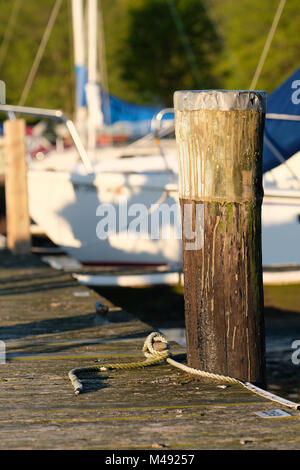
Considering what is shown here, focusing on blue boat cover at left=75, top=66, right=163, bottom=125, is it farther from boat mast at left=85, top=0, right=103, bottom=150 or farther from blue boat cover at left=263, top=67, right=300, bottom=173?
blue boat cover at left=263, top=67, right=300, bottom=173

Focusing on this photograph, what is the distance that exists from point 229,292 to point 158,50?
3911cm

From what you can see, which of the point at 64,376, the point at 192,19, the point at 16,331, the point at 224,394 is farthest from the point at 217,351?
the point at 192,19

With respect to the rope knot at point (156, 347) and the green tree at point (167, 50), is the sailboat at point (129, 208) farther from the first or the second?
the green tree at point (167, 50)

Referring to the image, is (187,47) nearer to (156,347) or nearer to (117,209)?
(117,209)

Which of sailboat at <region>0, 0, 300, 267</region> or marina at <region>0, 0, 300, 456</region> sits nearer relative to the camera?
marina at <region>0, 0, 300, 456</region>

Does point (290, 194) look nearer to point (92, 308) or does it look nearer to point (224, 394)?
point (92, 308)

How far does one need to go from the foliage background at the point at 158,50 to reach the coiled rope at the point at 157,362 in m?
34.0

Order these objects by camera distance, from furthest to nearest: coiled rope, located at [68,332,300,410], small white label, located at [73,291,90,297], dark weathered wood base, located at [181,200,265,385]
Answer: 1. small white label, located at [73,291,90,297]
2. dark weathered wood base, located at [181,200,265,385]
3. coiled rope, located at [68,332,300,410]

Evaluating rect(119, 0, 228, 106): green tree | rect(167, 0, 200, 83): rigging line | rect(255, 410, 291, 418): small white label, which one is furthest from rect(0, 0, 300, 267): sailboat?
rect(119, 0, 228, 106): green tree

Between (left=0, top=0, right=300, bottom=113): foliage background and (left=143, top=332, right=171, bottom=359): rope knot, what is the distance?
33920mm

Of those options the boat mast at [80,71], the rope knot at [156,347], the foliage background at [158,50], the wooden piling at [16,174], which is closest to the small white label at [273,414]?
the rope knot at [156,347]

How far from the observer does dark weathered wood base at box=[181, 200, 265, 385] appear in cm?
479

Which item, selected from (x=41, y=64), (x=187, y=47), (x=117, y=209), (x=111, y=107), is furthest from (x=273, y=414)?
(x=41, y=64)

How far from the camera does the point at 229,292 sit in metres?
4.80
